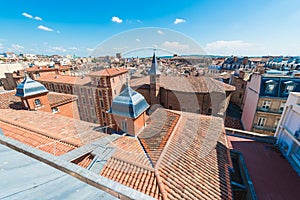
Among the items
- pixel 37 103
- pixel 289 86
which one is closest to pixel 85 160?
pixel 37 103

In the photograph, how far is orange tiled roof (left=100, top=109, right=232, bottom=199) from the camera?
178 inches

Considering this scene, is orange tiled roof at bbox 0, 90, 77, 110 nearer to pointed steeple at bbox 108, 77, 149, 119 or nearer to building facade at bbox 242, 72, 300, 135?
pointed steeple at bbox 108, 77, 149, 119

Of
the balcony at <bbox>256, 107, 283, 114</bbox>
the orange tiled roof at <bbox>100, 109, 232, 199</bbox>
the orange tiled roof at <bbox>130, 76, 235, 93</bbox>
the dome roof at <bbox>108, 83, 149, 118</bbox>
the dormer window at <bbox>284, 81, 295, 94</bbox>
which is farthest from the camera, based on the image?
the orange tiled roof at <bbox>130, 76, 235, 93</bbox>

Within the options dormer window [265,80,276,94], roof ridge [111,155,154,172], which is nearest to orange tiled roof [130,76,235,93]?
dormer window [265,80,276,94]

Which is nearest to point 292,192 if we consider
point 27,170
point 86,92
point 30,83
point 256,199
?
point 256,199

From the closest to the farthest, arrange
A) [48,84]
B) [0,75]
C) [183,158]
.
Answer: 1. [183,158]
2. [48,84]
3. [0,75]

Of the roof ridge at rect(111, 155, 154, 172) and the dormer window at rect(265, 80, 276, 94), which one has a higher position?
the dormer window at rect(265, 80, 276, 94)

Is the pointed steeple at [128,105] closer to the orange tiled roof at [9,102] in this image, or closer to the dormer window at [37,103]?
the dormer window at [37,103]

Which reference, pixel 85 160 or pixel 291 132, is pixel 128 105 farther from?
pixel 291 132

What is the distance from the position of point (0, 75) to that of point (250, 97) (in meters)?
64.2

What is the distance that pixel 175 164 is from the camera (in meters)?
5.51

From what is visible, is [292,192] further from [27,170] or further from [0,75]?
[0,75]

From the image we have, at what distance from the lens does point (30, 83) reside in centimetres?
1148

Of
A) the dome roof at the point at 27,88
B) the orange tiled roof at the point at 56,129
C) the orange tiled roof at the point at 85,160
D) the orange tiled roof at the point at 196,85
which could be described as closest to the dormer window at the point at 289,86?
the orange tiled roof at the point at 196,85
